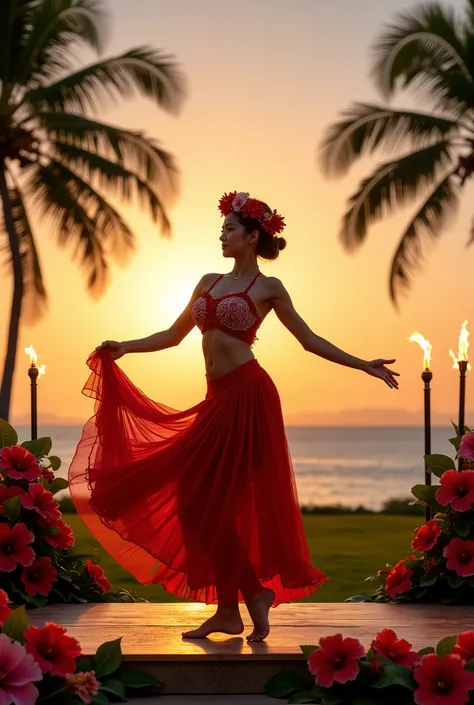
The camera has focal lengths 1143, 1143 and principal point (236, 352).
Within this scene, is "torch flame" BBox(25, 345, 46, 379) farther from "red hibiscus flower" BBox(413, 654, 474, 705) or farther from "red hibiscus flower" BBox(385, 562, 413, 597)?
"red hibiscus flower" BBox(413, 654, 474, 705)

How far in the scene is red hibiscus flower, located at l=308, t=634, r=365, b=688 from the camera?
156 inches

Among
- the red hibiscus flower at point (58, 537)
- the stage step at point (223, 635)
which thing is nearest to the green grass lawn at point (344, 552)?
the red hibiscus flower at point (58, 537)

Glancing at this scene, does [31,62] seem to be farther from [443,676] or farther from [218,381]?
[443,676]

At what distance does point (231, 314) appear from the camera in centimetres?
459

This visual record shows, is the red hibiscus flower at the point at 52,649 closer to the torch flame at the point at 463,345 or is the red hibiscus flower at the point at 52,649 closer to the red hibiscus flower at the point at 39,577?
the red hibiscus flower at the point at 39,577

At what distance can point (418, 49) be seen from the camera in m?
14.3

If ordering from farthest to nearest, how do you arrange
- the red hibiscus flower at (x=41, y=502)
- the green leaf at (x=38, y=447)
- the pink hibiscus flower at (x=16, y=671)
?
1. the green leaf at (x=38, y=447)
2. the red hibiscus flower at (x=41, y=502)
3. the pink hibiscus flower at (x=16, y=671)

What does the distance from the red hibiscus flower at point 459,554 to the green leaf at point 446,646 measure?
1.54 metres

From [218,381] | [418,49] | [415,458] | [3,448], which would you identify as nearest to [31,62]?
[418,49]

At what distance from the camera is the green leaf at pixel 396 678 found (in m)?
3.93

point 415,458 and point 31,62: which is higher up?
point 31,62

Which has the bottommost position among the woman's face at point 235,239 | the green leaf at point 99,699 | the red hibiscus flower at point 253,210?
the green leaf at point 99,699

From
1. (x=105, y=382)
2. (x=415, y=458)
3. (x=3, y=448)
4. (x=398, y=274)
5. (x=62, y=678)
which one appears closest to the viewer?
(x=62, y=678)

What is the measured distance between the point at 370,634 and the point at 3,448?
2110 millimetres
